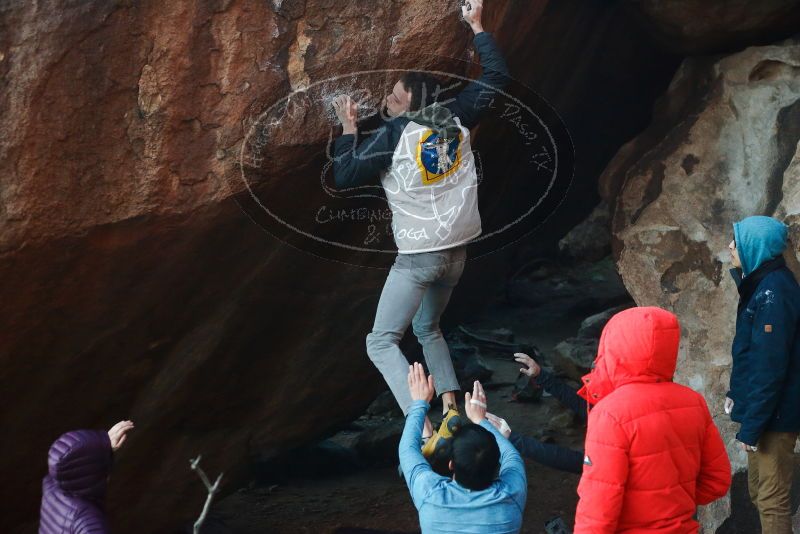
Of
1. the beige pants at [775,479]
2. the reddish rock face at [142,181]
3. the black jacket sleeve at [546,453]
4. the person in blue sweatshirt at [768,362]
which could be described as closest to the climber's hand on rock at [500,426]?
the black jacket sleeve at [546,453]

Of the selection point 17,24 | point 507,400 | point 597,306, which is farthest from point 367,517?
point 597,306

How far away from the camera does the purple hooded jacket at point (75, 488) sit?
10.8ft

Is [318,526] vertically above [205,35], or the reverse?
[205,35]

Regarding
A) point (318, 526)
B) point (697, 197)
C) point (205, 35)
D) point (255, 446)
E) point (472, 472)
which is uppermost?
point (205, 35)

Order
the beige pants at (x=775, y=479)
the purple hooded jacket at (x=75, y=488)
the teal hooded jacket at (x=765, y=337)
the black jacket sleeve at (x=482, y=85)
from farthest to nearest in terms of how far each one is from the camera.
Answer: the black jacket sleeve at (x=482, y=85) → the beige pants at (x=775, y=479) → the teal hooded jacket at (x=765, y=337) → the purple hooded jacket at (x=75, y=488)

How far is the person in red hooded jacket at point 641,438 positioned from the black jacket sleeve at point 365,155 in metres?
1.26

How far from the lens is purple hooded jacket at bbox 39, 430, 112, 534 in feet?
10.8

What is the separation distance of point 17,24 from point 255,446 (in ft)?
Answer: 9.86

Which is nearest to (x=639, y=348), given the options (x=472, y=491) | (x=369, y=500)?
(x=472, y=491)

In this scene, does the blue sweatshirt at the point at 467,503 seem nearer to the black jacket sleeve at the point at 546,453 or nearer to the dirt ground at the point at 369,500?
the black jacket sleeve at the point at 546,453

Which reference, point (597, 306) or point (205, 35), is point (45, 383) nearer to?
point (205, 35)

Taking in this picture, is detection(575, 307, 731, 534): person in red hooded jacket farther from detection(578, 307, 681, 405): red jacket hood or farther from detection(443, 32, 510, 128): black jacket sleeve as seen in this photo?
detection(443, 32, 510, 128): black jacket sleeve

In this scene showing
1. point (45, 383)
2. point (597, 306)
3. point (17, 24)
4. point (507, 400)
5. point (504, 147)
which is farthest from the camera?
point (597, 306)

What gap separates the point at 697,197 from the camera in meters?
5.07
